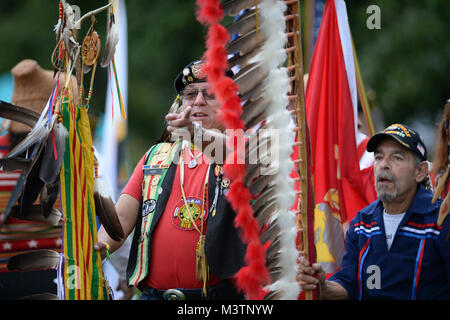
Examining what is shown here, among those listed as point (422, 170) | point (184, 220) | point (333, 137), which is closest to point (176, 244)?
point (184, 220)

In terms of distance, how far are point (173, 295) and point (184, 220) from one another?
0.34 meters

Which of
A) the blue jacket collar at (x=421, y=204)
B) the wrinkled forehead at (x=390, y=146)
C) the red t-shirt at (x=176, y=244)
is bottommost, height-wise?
the red t-shirt at (x=176, y=244)

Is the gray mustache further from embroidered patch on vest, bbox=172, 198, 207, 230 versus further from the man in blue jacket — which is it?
embroidered patch on vest, bbox=172, 198, 207, 230

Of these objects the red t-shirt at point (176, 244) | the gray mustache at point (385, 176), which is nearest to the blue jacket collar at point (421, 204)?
the gray mustache at point (385, 176)

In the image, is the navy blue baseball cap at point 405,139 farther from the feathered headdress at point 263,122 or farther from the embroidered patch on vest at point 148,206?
the embroidered patch on vest at point 148,206

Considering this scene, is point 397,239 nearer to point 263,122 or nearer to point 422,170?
point 422,170

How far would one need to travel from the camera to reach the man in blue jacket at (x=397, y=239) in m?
2.84

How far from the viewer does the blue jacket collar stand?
294 centimetres

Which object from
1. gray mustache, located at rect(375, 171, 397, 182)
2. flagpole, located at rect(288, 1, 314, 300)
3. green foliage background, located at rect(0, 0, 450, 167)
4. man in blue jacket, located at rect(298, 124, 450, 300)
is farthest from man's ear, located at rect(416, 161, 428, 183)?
green foliage background, located at rect(0, 0, 450, 167)

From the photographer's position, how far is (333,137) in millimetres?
3889

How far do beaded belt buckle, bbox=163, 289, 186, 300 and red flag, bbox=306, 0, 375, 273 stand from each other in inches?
42.8

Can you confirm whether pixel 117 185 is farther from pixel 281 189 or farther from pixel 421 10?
pixel 421 10

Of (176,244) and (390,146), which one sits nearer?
(176,244)
